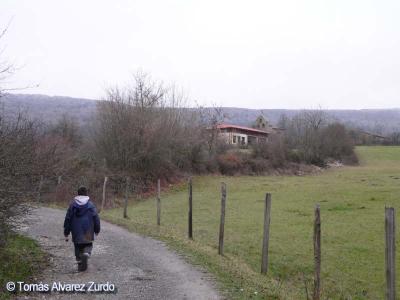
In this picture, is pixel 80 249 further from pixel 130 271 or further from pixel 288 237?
pixel 288 237

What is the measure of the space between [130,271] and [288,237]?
10389 mm

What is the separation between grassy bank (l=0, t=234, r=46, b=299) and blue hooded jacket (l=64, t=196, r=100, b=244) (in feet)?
3.28

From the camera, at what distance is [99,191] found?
36.3 metres

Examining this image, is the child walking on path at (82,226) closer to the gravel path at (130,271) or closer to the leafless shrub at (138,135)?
the gravel path at (130,271)

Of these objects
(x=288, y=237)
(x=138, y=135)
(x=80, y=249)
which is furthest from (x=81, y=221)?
(x=138, y=135)

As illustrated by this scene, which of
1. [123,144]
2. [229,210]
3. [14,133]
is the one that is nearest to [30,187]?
[14,133]

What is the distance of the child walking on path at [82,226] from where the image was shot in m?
10.1

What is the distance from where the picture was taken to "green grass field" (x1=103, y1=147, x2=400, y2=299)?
39.2 feet

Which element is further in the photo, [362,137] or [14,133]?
[362,137]

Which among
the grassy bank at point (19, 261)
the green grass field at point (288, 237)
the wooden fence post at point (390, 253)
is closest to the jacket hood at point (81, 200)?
the grassy bank at point (19, 261)

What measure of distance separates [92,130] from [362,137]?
3381 inches

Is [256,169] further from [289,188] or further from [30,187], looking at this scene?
[30,187]

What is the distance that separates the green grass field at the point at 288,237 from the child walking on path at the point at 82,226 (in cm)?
267

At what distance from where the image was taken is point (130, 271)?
1045cm
